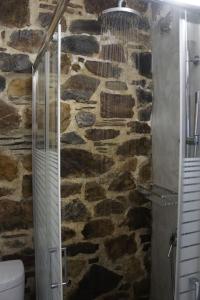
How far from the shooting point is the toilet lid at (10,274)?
4.96ft

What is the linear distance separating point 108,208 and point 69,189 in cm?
32

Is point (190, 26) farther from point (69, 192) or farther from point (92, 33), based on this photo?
point (69, 192)

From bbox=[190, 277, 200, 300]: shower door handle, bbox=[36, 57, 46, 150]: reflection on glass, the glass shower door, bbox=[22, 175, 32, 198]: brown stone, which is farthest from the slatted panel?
bbox=[22, 175, 32, 198]: brown stone

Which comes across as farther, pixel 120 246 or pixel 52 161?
pixel 120 246

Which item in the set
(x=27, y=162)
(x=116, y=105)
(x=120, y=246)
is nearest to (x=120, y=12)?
(x=116, y=105)

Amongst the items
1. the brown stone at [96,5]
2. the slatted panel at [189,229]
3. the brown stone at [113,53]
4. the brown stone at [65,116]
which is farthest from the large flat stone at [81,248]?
the brown stone at [96,5]

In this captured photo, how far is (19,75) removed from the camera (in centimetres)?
180

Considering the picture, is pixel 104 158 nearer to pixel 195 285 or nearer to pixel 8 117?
pixel 8 117

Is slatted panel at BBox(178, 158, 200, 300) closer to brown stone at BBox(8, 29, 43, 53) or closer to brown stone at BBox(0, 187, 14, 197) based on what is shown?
brown stone at BBox(0, 187, 14, 197)

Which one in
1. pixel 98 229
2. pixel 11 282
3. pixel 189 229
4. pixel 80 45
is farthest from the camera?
pixel 98 229

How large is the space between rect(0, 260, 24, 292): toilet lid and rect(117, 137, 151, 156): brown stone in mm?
969

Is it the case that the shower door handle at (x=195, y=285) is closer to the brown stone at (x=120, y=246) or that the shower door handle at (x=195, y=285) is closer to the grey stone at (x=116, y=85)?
the brown stone at (x=120, y=246)

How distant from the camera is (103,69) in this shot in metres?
1.96

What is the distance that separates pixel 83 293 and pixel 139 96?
4.71 ft
